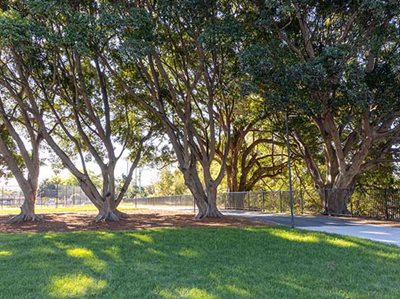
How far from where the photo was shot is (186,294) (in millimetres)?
4863

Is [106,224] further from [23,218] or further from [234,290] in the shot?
[234,290]

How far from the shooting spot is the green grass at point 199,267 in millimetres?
5051

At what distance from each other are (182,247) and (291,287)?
358 centimetres

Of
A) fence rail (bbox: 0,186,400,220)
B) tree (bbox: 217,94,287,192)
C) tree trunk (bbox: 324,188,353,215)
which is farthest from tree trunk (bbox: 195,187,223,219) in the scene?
tree (bbox: 217,94,287,192)

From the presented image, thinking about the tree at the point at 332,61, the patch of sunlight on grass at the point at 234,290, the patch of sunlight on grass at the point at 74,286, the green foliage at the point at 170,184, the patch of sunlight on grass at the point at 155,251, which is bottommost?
the patch of sunlight on grass at the point at 234,290

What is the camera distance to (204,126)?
21984 millimetres

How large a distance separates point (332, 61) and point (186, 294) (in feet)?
29.0

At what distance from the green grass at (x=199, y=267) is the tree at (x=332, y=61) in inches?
179

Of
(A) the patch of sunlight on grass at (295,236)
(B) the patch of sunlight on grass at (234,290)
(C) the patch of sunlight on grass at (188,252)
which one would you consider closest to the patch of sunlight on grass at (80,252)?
(C) the patch of sunlight on grass at (188,252)

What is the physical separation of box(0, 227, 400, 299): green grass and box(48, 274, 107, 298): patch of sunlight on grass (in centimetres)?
1

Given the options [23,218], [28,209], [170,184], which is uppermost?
[170,184]

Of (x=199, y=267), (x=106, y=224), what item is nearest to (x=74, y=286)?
(x=199, y=267)

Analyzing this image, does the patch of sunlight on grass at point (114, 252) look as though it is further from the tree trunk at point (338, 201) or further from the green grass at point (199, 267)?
the tree trunk at point (338, 201)

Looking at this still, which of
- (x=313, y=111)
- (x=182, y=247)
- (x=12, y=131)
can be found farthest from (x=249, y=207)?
(x=182, y=247)
